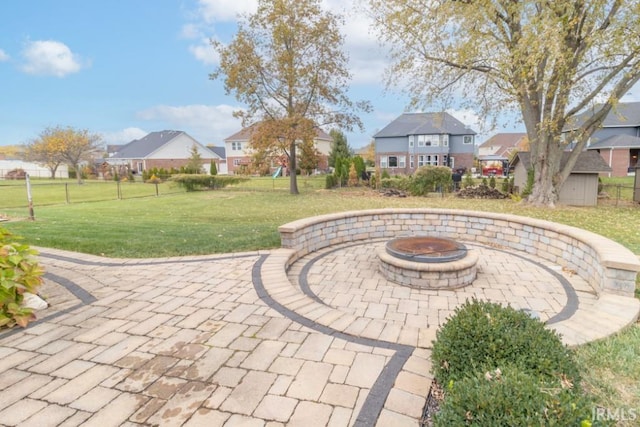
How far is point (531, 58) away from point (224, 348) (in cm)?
1121

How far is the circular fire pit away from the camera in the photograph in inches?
183

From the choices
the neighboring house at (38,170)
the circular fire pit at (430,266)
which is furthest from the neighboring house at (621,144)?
the neighboring house at (38,170)

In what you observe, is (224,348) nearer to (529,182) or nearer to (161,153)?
(529,182)

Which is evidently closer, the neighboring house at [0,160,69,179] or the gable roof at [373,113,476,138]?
the gable roof at [373,113,476,138]

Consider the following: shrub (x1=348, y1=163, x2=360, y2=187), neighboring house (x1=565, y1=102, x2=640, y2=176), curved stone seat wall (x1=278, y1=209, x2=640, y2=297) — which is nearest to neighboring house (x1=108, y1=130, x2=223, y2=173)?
shrub (x1=348, y1=163, x2=360, y2=187)

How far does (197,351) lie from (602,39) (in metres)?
13.8

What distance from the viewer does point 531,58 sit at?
981 centimetres

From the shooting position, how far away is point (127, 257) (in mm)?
5375

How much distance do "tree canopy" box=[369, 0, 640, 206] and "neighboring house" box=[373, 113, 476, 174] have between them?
20.8m

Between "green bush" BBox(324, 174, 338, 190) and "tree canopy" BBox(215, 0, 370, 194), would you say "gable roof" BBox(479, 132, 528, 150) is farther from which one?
"tree canopy" BBox(215, 0, 370, 194)

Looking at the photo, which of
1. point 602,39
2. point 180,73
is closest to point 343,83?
point 180,73

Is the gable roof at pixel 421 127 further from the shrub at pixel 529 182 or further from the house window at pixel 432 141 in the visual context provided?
the shrub at pixel 529 182

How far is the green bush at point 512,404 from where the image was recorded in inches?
53.0

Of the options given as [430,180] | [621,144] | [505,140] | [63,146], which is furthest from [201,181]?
[505,140]
